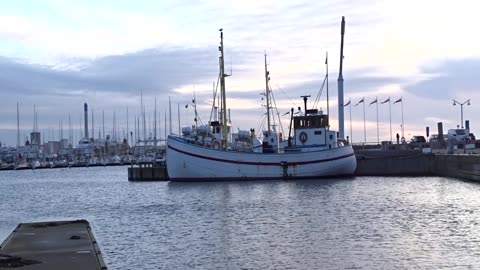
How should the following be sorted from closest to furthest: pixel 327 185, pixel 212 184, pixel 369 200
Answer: pixel 369 200
pixel 327 185
pixel 212 184

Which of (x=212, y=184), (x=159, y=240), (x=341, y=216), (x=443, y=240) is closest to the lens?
(x=443, y=240)

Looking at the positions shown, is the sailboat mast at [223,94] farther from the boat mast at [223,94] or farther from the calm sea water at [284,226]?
the calm sea water at [284,226]

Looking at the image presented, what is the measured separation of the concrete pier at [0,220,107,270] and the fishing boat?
43144 millimetres

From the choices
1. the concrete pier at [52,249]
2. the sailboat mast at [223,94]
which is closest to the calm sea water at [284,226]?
the concrete pier at [52,249]

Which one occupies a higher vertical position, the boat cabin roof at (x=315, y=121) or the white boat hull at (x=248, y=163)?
the boat cabin roof at (x=315, y=121)

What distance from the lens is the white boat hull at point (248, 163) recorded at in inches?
2913

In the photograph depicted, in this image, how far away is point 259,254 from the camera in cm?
2580

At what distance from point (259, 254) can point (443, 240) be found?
23.9ft

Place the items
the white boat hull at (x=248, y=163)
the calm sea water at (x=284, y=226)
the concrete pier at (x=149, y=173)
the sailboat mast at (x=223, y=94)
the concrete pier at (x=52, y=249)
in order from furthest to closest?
the concrete pier at (x=149, y=173) < the sailboat mast at (x=223, y=94) < the white boat hull at (x=248, y=163) < the calm sea water at (x=284, y=226) < the concrete pier at (x=52, y=249)

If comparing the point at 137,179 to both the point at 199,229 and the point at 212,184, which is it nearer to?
the point at 212,184

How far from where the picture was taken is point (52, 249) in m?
23.3

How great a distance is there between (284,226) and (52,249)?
13287 millimetres

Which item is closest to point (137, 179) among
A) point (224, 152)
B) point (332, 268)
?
point (224, 152)

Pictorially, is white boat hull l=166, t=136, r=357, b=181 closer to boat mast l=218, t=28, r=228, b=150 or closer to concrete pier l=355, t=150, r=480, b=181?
boat mast l=218, t=28, r=228, b=150
